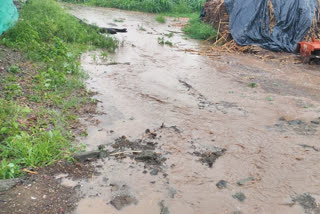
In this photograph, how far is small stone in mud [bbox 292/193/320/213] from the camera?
3.00 m

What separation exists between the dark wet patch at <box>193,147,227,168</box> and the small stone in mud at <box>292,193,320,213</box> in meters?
0.95

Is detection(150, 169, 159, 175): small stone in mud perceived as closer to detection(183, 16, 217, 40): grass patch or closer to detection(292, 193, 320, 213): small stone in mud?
detection(292, 193, 320, 213): small stone in mud

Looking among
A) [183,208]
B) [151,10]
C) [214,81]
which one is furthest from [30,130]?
[151,10]

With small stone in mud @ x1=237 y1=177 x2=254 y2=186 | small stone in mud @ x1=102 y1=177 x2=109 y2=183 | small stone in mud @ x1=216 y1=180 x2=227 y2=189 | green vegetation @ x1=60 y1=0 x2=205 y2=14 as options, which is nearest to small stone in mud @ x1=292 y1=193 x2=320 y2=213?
small stone in mud @ x1=237 y1=177 x2=254 y2=186

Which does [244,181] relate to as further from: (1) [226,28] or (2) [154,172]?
(1) [226,28]

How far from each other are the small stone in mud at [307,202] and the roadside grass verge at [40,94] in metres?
2.39

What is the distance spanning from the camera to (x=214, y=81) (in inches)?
270

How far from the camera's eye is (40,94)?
16.1ft

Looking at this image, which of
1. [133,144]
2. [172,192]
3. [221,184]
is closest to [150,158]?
[133,144]

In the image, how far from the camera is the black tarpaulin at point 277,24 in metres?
10.2

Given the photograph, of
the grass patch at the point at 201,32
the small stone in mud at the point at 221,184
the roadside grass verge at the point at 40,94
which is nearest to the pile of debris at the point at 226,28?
the grass patch at the point at 201,32

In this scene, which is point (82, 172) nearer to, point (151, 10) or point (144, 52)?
point (144, 52)

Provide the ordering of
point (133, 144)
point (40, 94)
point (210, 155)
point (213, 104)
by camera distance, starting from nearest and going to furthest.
→ point (210, 155)
point (133, 144)
point (40, 94)
point (213, 104)

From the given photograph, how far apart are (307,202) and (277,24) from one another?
869 cm
